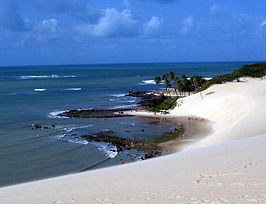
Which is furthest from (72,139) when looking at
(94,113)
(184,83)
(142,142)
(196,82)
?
(196,82)

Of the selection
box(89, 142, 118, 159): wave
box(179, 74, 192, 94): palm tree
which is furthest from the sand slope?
box(179, 74, 192, 94): palm tree

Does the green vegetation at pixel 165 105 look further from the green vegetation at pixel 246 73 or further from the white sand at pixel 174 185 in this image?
the white sand at pixel 174 185

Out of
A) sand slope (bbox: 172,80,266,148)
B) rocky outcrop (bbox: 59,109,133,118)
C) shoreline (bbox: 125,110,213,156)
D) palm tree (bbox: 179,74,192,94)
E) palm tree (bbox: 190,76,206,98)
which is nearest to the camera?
shoreline (bbox: 125,110,213,156)

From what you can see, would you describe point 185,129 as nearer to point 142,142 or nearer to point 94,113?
point 142,142

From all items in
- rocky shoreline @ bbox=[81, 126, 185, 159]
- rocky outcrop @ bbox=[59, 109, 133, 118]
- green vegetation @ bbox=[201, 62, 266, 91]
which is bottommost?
rocky shoreline @ bbox=[81, 126, 185, 159]

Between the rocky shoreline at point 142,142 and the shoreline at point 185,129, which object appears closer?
the rocky shoreline at point 142,142

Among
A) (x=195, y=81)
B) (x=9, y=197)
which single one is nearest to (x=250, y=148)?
(x=9, y=197)

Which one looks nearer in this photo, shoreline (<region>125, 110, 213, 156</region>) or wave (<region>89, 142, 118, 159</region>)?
wave (<region>89, 142, 118, 159</region>)

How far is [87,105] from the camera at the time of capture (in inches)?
2940

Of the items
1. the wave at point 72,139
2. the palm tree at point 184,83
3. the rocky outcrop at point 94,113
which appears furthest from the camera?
the palm tree at point 184,83

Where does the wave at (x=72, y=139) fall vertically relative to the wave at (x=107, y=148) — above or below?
above

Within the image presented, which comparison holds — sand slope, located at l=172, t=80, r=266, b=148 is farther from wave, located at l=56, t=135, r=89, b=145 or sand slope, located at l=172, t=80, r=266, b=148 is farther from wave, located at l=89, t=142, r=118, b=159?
wave, located at l=56, t=135, r=89, b=145

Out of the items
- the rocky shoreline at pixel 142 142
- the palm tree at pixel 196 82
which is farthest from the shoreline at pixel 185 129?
the palm tree at pixel 196 82

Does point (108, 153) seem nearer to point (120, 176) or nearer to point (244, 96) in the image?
point (120, 176)
